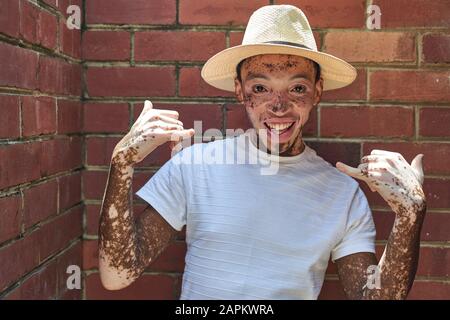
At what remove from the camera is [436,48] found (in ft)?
6.58

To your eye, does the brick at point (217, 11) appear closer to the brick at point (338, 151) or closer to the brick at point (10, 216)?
the brick at point (338, 151)

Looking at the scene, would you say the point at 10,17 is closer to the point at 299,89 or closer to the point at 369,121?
the point at 299,89

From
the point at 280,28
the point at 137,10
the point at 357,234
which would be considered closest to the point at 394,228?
the point at 357,234

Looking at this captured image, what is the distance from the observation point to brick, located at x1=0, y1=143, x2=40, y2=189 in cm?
143

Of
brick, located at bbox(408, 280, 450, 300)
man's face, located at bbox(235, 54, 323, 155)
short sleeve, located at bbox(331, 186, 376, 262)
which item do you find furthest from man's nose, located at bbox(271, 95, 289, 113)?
brick, located at bbox(408, 280, 450, 300)

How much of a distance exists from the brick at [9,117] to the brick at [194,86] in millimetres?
720

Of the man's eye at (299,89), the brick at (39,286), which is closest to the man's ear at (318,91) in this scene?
the man's eye at (299,89)

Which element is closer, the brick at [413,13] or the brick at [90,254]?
the brick at [413,13]

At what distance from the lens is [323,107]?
2057 millimetres

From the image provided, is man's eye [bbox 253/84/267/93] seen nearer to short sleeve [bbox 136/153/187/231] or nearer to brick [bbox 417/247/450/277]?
short sleeve [bbox 136/153/187/231]

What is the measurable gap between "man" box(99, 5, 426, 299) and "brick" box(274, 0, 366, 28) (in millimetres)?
248

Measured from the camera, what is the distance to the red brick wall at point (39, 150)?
57.3 inches
